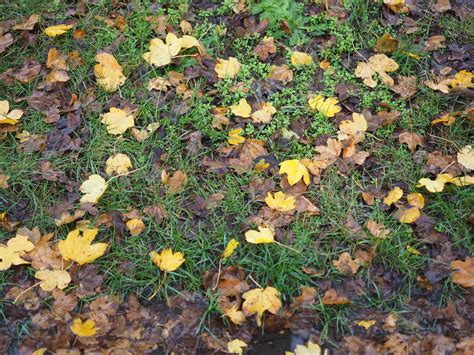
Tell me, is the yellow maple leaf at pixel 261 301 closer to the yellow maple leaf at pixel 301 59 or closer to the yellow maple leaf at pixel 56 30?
the yellow maple leaf at pixel 301 59

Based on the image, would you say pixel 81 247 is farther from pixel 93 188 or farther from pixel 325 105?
pixel 325 105

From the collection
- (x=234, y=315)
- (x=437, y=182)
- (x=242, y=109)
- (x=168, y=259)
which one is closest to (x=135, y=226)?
(x=168, y=259)

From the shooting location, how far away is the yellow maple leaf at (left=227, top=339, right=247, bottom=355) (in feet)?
8.13

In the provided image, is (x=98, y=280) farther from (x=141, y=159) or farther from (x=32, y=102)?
(x=32, y=102)

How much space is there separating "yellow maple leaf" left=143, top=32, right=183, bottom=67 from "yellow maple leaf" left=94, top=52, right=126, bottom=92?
186 mm

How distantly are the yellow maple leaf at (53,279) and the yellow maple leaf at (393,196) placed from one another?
5.34ft

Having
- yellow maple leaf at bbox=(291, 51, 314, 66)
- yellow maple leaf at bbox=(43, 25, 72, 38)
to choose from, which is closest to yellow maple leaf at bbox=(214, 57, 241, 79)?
yellow maple leaf at bbox=(291, 51, 314, 66)

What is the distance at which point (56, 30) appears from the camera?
3480 millimetres

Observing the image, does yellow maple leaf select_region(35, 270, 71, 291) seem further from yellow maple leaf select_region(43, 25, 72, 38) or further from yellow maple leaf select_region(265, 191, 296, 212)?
yellow maple leaf select_region(43, 25, 72, 38)

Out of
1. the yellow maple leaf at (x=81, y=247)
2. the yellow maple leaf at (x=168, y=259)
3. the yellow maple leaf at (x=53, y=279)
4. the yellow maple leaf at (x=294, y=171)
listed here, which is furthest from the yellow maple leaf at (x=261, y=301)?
the yellow maple leaf at (x=53, y=279)

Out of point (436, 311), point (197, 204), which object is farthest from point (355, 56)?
point (436, 311)

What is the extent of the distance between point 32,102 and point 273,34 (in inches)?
59.9

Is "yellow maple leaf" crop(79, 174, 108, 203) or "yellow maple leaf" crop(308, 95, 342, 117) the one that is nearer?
"yellow maple leaf" crop(79, 174, 108, 203)

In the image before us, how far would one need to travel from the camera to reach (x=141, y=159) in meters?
3.05
